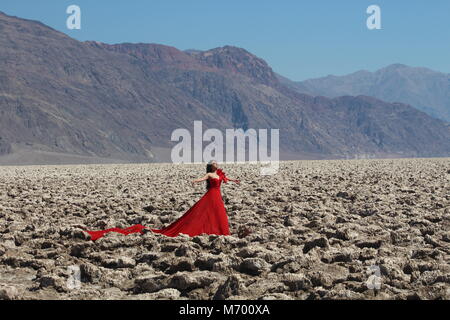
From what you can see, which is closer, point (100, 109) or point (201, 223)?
point (201, 223)

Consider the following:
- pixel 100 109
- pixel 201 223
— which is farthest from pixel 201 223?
pixel 100 109

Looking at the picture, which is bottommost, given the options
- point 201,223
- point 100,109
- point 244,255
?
point 244,255

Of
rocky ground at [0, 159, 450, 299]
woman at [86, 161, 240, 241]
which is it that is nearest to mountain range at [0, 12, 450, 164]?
rocky ground at [0, 159, 450, 299]

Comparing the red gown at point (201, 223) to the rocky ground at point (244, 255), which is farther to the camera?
the red gown at point (201, 223)

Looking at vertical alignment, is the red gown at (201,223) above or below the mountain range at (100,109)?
below

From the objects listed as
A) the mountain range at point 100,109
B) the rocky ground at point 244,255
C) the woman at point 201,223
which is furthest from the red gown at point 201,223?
the mountain range at point 100,109

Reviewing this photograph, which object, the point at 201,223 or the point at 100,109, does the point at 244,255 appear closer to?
the point at 201,223

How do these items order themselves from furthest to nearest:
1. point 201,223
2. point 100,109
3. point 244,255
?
point 100,109 → point 201,223 → point 244,255

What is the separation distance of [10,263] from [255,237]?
2804 mm

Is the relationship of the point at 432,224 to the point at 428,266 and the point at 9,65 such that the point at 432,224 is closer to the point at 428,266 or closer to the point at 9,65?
the point at 428,266

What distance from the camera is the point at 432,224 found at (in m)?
9.15

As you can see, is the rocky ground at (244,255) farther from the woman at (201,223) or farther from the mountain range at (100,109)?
the mountain range at (100,109)

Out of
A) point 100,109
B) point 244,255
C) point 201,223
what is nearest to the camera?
point 244,255

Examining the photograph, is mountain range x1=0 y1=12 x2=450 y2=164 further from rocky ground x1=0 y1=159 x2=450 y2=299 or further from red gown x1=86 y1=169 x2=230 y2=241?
red gown x1=86 y1=169 x2=230 y2=241
